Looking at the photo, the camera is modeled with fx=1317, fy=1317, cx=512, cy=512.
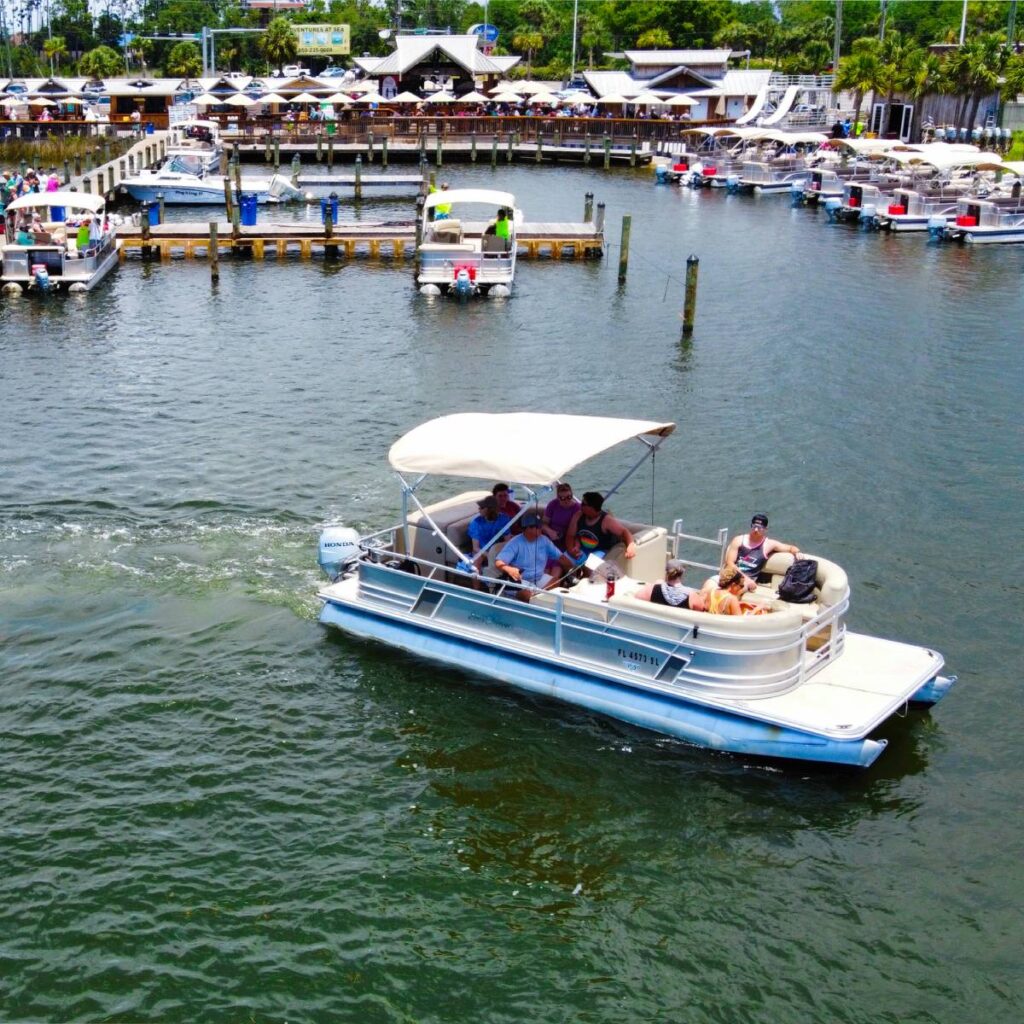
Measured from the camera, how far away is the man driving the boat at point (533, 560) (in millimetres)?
17828

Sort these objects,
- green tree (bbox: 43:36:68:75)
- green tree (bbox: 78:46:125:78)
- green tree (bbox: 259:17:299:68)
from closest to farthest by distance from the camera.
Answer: green tree (bbox: 259:17:299:68) < green tree (bbox: 78:46:125:78) < green tree (bbox: 43:36:68:75)

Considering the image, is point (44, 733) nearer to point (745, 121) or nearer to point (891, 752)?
point (891, 752)

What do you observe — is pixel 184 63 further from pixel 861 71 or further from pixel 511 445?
pixel 511 445

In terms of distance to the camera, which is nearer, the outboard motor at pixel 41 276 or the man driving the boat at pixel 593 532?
the man driving the boat at pixel 593 532

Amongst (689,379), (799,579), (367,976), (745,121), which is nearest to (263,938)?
(367,976)

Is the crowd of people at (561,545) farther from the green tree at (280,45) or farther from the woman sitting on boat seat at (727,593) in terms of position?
the green tree at (280,45)

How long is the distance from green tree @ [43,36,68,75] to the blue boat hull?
540 ft

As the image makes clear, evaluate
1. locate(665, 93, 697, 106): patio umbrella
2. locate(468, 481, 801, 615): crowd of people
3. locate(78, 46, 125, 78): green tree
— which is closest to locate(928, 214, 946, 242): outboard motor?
locate(468, 481, 801, 615): crowd of people

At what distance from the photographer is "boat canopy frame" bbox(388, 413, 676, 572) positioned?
57.7 feet

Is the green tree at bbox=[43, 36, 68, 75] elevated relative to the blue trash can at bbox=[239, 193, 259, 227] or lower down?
elevated

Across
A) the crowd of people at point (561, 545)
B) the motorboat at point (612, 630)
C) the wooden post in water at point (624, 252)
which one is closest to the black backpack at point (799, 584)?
the motorboat at point (612, 630)

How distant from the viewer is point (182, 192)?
65750 millimetres

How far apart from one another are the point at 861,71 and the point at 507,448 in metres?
86.1

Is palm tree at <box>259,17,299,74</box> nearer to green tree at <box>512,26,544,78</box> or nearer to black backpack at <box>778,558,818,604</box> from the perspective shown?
green tree at <box>512,26,544,78</box>
